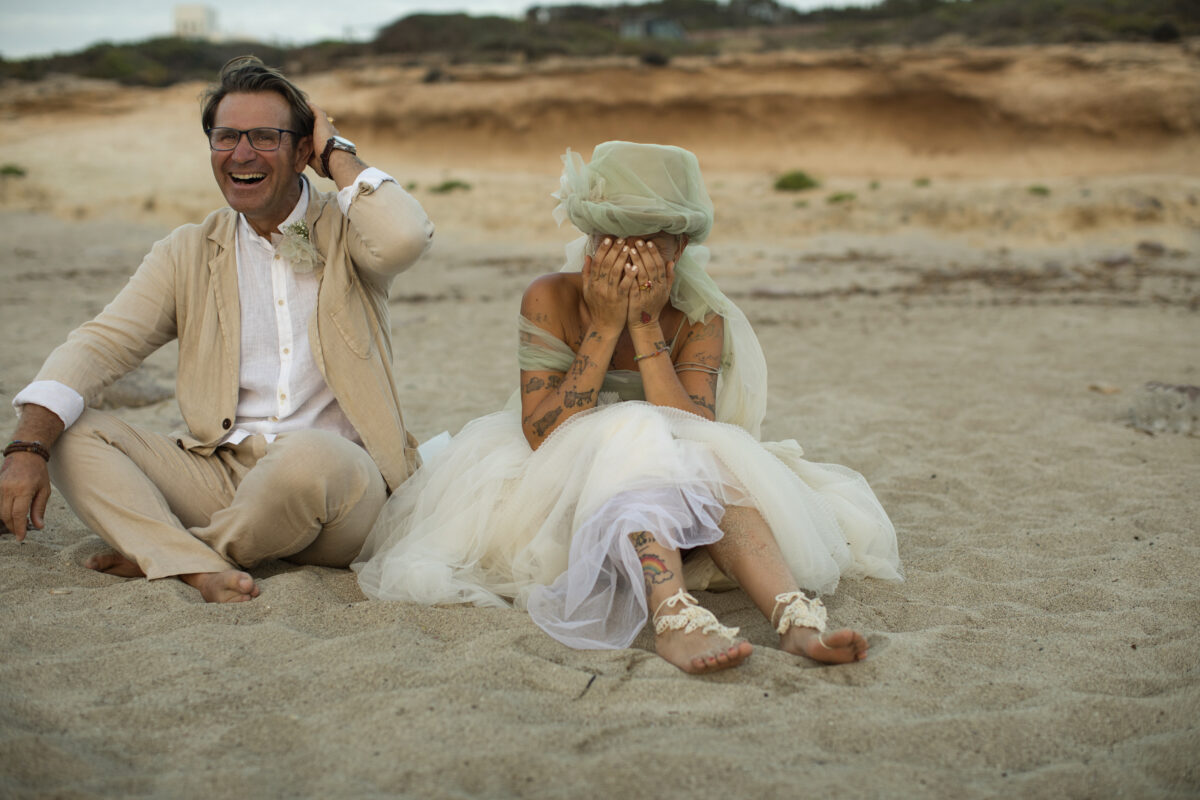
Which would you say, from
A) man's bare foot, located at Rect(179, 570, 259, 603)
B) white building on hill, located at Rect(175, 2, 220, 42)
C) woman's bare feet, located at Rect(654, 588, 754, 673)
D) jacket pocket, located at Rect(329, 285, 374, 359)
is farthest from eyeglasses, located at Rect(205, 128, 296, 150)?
white building on hill, located at Rect(175, 2, 220, 42)

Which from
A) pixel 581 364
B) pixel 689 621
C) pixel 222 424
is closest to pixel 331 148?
pixel 222 424

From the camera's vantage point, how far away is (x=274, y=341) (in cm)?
318

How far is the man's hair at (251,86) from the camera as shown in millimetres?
3025

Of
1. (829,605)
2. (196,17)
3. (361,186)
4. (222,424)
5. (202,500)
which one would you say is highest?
(196,17)

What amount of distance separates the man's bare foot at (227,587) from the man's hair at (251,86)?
1.46 m

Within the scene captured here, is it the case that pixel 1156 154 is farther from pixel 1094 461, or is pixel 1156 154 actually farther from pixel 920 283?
pixel 1094 461

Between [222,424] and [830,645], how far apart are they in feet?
6.88

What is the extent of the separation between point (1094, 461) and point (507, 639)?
3.47 metres

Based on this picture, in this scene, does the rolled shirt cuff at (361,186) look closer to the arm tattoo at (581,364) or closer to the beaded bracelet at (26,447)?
the arm tattoo at (581,364)

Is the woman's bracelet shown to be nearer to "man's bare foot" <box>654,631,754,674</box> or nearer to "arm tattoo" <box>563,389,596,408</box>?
"arm tattoo" <box>563,389,596,408</box>

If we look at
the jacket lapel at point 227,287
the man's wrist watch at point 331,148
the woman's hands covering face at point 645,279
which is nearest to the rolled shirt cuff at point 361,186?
the man's wrist watch at point 331,148

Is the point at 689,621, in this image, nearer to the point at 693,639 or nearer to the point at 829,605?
the point at 693,639

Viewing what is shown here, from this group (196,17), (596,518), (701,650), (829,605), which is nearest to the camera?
(701,650)

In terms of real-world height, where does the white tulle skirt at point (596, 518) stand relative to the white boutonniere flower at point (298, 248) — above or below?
below
